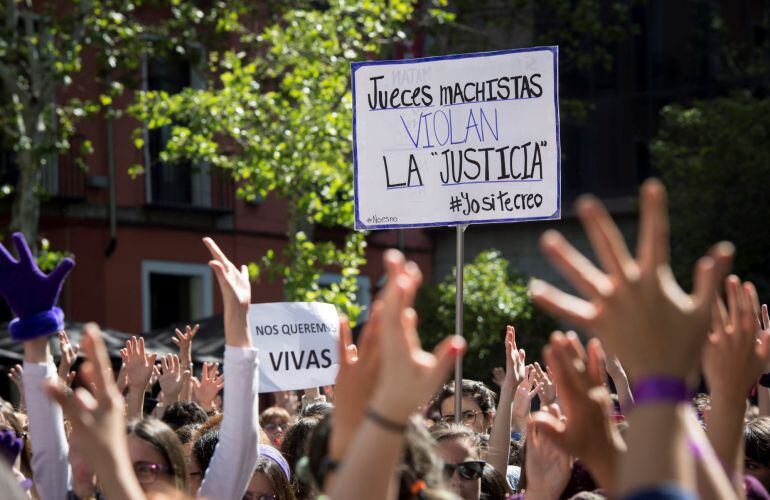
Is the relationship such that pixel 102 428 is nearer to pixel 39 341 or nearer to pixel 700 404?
pixel 39 341

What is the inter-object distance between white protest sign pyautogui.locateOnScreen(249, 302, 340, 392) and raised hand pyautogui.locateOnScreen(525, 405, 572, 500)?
3.77 metres

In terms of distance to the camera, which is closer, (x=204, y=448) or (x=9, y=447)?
(x=9, y=447)

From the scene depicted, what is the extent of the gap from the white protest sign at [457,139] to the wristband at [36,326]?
9.35 ft

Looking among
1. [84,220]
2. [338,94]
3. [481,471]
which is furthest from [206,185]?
[481,471]

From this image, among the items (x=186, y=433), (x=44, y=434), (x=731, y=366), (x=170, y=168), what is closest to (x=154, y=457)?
(x=44, y=434)

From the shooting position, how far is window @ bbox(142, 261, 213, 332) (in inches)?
767

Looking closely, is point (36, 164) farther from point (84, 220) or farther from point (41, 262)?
point (84, 220)

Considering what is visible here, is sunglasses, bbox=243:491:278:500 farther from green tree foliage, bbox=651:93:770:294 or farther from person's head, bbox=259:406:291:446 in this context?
green tree foliage, bbox=651:93:770:294

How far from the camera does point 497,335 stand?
17719mm

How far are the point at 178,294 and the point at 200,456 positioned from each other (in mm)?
15590

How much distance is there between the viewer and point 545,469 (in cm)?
350

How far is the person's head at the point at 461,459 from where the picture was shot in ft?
13.8

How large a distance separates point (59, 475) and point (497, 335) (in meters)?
14.6

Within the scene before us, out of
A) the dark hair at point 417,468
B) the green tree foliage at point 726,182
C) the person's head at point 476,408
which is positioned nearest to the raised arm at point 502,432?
the person's head at point 476,408
